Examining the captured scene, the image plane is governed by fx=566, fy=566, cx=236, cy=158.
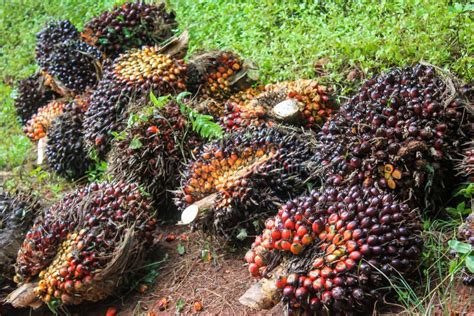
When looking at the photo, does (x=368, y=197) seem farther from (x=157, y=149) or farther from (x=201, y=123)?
(x=157, y=149)

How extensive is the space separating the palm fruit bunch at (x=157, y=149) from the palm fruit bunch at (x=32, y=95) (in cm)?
227

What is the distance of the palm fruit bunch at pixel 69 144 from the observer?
4664 mm

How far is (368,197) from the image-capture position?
2.65m

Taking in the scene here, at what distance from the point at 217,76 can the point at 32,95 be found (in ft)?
8.05

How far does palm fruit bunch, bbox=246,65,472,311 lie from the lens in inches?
97.0

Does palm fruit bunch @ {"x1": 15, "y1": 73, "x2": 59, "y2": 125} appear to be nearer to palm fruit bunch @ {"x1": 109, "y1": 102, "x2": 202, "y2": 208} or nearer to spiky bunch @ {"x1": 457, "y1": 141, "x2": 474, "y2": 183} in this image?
palm fruit bunch @ {"x1": 109, "y1": 102, "x2": 202, "y2": 208}

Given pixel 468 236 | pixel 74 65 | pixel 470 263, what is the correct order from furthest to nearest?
pixel 74 65 < pixel 468 236 < pixel 470 263

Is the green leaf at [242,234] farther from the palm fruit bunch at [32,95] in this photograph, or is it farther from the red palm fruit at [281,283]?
the palm fruit bunch at [32,95]

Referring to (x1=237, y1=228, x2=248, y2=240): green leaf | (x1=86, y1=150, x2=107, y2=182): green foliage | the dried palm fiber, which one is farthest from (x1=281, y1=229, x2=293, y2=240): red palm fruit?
(x1=86, y1=150, x2=107, y2=182): green foliage

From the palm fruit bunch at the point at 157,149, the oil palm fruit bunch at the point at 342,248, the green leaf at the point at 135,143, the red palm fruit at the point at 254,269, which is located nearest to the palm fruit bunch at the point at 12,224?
the palm fruit bunch at the point at 157,149

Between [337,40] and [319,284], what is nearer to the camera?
[319,284]

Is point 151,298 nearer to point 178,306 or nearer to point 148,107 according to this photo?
point 178,306

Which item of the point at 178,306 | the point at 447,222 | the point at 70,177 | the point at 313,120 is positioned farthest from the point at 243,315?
the point at 70,177

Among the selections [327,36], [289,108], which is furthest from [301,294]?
[327,36]
